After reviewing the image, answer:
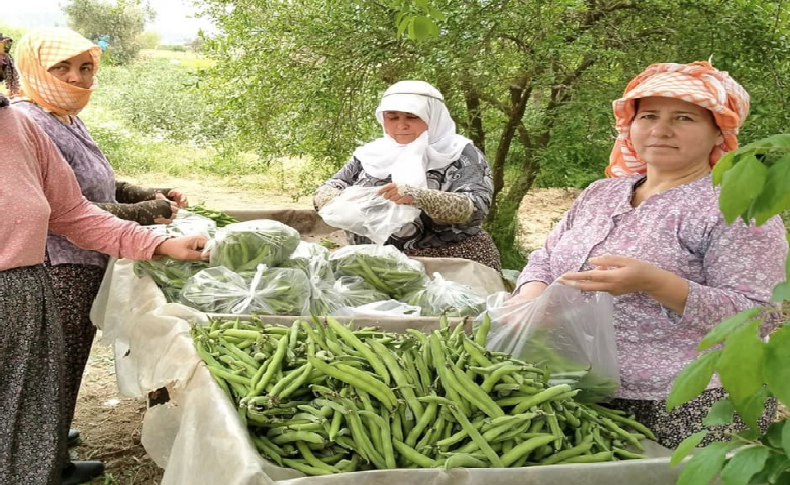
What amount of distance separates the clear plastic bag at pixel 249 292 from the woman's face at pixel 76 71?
1.18 meters

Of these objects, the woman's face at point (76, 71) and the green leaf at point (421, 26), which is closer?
the green leaf at point (421, 26)

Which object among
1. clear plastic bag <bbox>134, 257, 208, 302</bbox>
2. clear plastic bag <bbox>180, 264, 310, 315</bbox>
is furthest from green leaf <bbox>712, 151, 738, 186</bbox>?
clear plastic bag <bbox>134, 257, 208, 302</bbox>

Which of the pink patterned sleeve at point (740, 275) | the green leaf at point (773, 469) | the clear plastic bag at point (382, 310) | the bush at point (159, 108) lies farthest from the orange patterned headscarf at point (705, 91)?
the bush at point (159, 108)

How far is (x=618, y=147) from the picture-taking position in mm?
2639

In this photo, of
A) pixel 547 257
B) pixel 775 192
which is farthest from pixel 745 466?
pixel 547 257

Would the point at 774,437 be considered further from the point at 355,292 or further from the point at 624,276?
the point at 355,292

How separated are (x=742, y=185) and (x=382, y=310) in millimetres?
2213

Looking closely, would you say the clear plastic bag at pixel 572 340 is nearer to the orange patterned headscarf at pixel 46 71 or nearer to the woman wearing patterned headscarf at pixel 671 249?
the woman wearing patterned headscarf at pixel 671 249

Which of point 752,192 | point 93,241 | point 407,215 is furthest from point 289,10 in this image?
point 752,192

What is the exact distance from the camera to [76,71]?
11.2 ft

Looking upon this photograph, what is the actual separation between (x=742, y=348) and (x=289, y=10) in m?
5.39

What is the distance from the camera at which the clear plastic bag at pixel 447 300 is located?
3.02 metres

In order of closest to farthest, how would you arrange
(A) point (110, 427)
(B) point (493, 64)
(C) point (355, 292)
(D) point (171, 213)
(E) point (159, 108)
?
(C) point (355, 292)
(D) point (171, 213)
(A) point (110, 427)
(B) point (493, 64)
(E) point (159, 108)

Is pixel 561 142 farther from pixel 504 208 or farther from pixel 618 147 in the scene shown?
pixel 618 147
